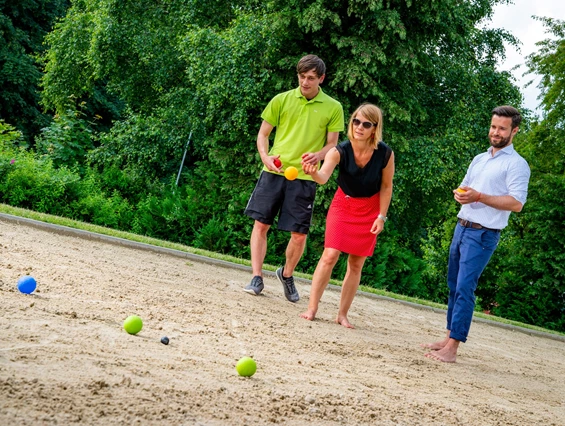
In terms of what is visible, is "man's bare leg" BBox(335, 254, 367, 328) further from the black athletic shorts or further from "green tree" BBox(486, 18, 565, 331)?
"green tree" BBox(486, 18, 565, 331)

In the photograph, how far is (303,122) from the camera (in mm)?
7066

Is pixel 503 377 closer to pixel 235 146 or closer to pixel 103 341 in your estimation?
pixel 103 341

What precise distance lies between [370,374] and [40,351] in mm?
2169

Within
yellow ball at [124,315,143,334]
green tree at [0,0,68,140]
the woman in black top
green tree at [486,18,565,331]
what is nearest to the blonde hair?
the woman in black top

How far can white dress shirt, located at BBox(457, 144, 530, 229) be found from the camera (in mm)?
5766

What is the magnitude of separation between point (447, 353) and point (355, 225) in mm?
1348

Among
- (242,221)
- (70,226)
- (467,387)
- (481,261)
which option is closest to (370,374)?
(467,387)

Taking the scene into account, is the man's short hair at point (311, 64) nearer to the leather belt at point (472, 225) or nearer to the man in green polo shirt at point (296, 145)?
the man in green polo shirt at point (296, 145)

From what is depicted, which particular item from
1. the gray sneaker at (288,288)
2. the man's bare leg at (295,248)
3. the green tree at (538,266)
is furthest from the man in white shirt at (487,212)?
the green tree at (538,266)

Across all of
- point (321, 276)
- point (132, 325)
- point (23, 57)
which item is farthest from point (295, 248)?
point (23, 57)

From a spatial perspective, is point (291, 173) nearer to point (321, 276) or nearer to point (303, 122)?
point (303, 122)

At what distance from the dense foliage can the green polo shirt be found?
7.93m

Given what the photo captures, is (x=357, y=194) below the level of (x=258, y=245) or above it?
above

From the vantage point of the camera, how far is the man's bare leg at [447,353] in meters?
6.04
